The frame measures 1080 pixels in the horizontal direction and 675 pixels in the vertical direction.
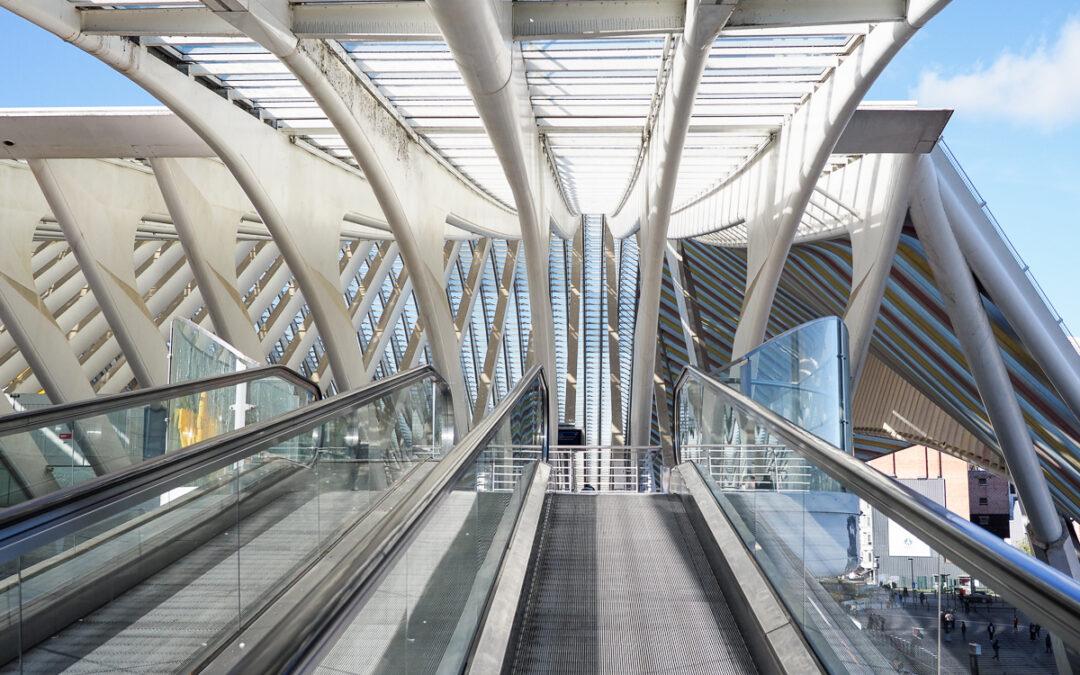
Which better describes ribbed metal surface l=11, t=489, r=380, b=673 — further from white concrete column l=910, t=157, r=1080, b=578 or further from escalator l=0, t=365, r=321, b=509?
white concrete column l=910, t=157, r=1080, b=578

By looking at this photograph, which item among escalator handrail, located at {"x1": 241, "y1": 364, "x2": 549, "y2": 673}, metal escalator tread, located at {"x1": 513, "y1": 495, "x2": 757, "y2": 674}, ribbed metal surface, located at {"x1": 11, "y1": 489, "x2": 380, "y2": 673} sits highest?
escalator handrail, located at {"x1": 241, "y1": 364, "x2": 549, "y2": 673}

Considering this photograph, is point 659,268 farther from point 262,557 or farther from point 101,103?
point 262,557

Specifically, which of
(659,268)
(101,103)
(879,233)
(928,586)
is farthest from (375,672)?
(659,268)

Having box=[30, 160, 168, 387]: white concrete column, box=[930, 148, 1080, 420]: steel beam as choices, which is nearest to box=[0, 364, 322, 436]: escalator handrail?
box=[930, 148, 1080, 420]: steel beam

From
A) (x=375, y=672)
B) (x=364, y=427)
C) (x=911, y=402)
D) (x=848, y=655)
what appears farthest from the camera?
(x=911, y=402)

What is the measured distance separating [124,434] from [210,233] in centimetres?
1181

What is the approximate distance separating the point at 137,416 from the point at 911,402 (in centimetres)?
2530

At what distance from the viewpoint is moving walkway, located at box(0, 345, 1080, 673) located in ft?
7.59

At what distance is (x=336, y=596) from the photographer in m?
2.03

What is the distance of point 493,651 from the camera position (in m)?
3.54

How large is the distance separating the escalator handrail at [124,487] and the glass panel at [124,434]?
20cm

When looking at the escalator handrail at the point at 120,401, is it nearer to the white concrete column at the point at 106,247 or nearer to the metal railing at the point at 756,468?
the metal railing at the point at 756,468

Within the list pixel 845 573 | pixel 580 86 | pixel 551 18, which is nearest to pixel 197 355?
pixel 551 18

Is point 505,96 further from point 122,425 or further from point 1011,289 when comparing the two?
point 1011,289
